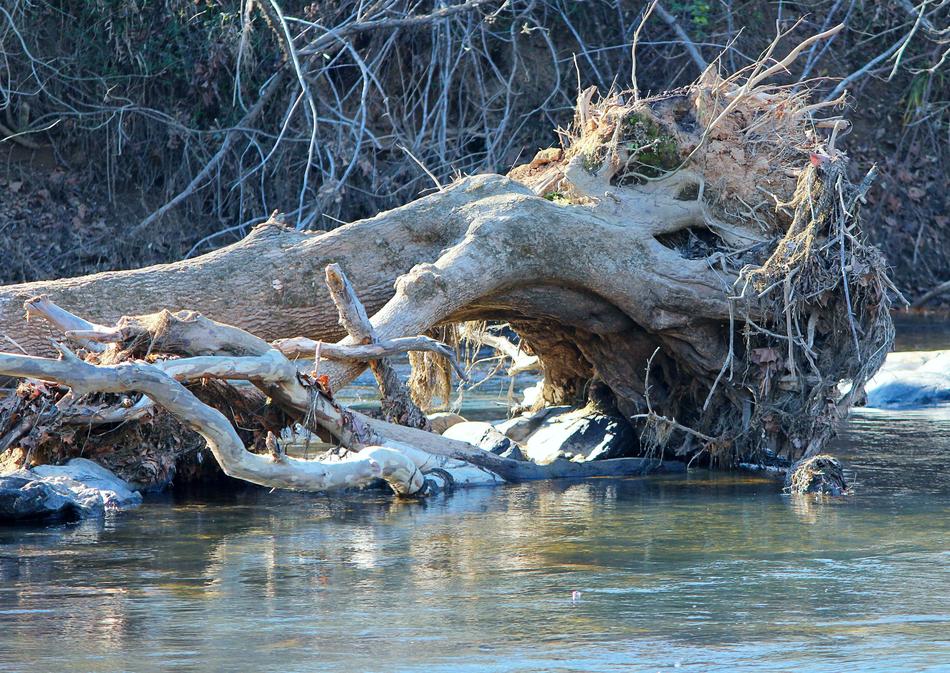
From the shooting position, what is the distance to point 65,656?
14.1 ft

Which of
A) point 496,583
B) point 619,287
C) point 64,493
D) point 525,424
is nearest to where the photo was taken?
point 496,583

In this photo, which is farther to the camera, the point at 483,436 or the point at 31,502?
the point at 483,436

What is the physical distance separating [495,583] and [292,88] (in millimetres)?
10697

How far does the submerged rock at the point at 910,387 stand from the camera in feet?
39.0

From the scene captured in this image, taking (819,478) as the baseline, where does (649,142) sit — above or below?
above

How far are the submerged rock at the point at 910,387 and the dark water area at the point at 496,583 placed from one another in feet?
12.9

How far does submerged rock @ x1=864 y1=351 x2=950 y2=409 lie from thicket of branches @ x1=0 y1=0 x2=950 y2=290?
152 inches

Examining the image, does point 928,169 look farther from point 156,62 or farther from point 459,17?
point 156,62

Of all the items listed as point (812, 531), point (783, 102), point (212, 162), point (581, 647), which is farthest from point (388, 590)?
point (212, 162)

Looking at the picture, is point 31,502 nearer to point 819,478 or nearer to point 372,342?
point 372,342

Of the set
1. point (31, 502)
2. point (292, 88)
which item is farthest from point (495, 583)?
point (292, 88)

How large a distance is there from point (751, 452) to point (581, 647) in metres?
4.82

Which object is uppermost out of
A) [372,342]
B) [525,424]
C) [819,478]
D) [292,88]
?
[292,88]

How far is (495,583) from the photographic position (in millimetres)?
5438
